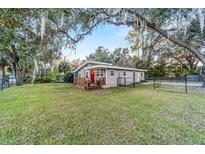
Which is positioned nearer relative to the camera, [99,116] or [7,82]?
[99,116]

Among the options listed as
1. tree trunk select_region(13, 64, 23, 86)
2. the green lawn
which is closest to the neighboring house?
the green lawn

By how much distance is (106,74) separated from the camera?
2354mm

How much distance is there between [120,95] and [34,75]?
0.94m

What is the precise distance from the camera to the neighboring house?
2334mm

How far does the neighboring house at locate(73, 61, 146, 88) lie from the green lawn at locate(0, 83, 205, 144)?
0.08 meters

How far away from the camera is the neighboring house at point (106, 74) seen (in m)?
2.33

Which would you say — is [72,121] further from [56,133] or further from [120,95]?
[120,95]

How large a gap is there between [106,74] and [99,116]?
467 millimetres

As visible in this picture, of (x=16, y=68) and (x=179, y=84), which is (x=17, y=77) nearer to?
(x=16, y=68)

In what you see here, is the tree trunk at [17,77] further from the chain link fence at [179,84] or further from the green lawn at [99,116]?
the chain link fence at [179,84]

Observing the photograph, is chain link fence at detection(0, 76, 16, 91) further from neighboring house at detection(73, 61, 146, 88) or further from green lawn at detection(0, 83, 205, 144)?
neighboring house at detection(73, 61, 146, 88)

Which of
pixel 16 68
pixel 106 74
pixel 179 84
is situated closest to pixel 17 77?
pixel 16 68

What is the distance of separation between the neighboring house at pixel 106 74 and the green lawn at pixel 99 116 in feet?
0.28

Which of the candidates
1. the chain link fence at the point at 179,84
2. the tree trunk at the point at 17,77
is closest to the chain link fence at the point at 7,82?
the tree trunk at the point at 17,77
